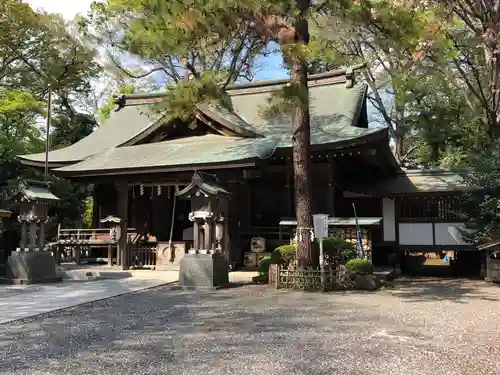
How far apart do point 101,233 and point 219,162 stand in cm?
615

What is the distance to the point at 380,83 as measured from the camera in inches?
1010

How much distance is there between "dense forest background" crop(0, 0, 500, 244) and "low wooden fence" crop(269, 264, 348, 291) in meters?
3.78

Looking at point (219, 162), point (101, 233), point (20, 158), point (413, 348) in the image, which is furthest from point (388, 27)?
point (20, 158)

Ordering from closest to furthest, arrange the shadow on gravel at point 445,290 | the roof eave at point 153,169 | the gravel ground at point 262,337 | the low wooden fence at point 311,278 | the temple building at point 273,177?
1. the gravel ground at point 262,337
2. the shadow on gravel at point 445,290
3. the low wooden fence at point 311,278
4. the roof eave at point 153,169
5. the temple building at point 273,177

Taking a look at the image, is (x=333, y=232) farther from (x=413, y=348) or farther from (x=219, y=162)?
(x=413, y=348)

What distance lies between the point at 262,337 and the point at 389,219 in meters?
10.4

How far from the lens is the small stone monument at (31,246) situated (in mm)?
12062

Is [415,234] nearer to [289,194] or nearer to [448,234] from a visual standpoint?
[448,234]

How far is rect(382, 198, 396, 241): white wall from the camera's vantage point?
15250 millimetres

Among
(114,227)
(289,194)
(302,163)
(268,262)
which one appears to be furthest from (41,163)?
(302,163)

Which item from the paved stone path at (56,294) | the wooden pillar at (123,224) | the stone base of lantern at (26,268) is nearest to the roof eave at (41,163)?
the wooden pillar at (123,224)

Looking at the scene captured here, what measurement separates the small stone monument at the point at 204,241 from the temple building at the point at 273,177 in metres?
2.54

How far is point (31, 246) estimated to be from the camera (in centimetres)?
1223

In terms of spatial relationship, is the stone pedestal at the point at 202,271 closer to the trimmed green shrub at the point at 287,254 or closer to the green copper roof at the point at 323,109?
the trimmed green shrub at the point at 287,254
